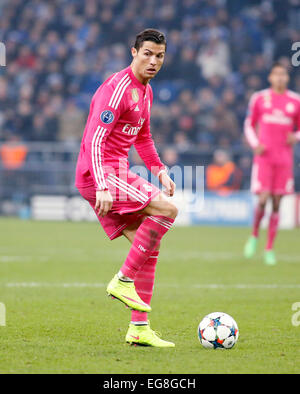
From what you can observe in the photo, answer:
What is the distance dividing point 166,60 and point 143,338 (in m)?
14.8

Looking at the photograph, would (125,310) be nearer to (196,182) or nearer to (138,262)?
(138,262)

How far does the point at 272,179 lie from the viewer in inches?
392

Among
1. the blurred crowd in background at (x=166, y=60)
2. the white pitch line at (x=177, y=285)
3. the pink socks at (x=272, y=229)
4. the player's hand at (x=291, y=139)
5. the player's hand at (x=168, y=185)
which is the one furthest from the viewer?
the blurred crowd in background at (x=166, y=60)

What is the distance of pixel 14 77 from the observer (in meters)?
19.2

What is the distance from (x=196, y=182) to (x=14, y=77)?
20.2 ft

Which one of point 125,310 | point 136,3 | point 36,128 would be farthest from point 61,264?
point 136,3

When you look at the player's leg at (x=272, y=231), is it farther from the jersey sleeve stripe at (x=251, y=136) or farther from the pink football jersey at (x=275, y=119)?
the jersey sleeve stripe at (x=251, y=136)

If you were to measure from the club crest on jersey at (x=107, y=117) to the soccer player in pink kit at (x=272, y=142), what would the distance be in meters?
5.52

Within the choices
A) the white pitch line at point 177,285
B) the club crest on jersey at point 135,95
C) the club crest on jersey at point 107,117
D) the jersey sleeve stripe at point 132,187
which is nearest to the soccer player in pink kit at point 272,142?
the white pitch line at point 177,285

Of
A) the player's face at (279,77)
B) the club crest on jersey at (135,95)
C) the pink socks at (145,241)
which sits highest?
the player's face at (279,77)

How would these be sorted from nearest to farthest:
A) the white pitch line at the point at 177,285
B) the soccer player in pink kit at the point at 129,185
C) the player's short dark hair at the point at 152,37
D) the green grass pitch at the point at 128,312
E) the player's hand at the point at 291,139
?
1. the green grass pitch at the point at 128,312
2. the soccer player in pink kit at the point at 129,185
3. the player's short dark hair at the point at 152,37
4. the white pitch line at the point at 177,285
5. the player's hand at the point at 291,139

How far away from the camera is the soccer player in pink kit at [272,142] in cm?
988

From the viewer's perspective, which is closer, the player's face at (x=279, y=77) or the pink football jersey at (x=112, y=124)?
the pink football jersey at (x=112, y=124)

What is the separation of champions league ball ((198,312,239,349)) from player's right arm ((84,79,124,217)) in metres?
0.94
